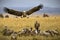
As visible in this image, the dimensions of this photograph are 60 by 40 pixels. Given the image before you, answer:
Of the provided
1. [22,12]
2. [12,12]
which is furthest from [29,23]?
[12,12]

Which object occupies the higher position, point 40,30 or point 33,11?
point 33,11

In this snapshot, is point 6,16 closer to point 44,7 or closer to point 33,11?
point 33,11

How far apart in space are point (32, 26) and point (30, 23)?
55mm

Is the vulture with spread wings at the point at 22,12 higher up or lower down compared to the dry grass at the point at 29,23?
higher up

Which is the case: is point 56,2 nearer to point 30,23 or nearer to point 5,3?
point 30,23

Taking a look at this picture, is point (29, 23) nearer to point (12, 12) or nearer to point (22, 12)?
point (22, 12)

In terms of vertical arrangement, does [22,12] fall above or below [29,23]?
above

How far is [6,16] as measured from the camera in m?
2.46

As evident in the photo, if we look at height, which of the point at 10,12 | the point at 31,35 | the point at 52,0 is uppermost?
the point at 52,0

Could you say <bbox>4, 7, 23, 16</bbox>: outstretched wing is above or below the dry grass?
above

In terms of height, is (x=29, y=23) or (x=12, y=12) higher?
(x=12, y=12)

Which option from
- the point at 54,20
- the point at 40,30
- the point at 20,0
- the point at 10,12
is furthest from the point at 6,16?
the point at 54,20

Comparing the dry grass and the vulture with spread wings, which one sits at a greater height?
the vulture with spread wings

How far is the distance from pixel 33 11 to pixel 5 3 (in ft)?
1.45
